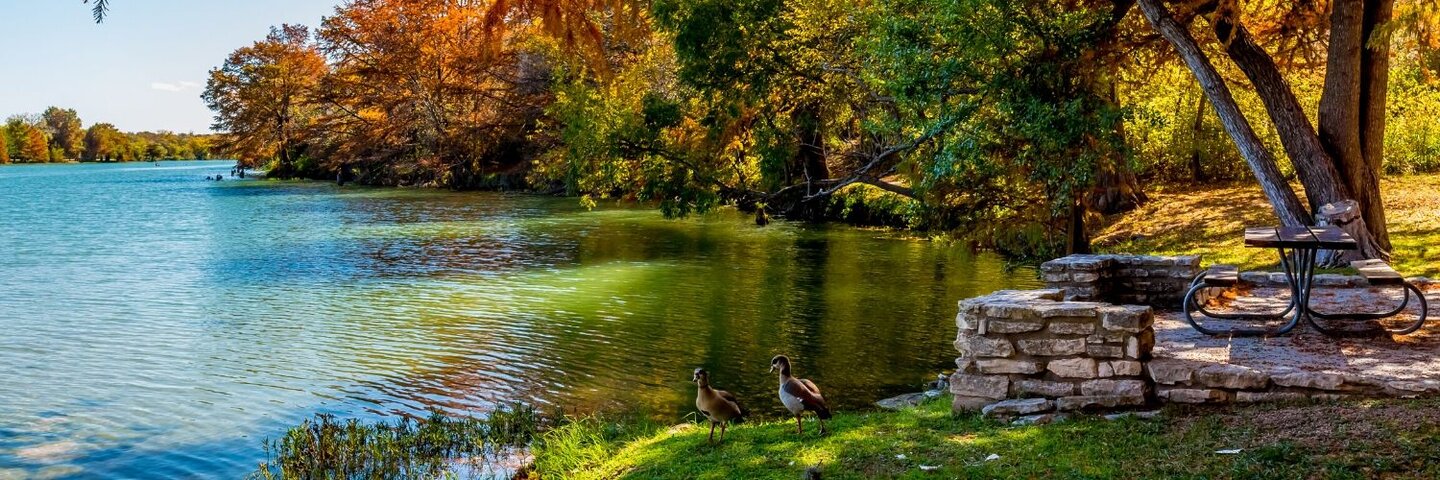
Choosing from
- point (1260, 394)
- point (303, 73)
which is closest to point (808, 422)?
point (1260, 394)

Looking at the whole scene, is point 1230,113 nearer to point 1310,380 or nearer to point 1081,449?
point 1310,380

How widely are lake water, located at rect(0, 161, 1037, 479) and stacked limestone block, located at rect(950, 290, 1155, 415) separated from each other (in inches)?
121

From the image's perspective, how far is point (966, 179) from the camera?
620 inches

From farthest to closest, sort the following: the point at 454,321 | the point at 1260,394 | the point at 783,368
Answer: the point at 454,321 < the point at 783,368 < the point at 1260,394

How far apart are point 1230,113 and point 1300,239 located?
18.3 ft

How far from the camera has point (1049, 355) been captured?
705 centimetres

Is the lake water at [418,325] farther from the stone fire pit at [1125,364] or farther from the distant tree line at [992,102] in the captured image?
the stone fire pit at [1125,364]

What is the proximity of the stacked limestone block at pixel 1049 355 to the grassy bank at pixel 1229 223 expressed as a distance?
8.05 m

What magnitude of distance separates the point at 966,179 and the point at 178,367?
10.7 m

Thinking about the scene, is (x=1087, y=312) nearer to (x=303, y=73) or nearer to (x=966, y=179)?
(x=966, y=179)

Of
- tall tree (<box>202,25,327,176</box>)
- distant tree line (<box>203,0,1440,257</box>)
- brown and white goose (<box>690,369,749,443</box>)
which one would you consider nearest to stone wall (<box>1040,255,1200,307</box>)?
distant tree line (<box>203,0,1440,257</box>)

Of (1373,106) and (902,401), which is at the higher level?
(1373,106)

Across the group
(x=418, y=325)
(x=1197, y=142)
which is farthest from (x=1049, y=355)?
(x=1197, y=142)

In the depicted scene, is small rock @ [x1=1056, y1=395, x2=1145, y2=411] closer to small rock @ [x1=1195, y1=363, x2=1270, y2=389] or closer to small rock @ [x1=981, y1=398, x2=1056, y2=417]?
small rock @ [x1=981, y1=398, x2=1056, y2=417]
